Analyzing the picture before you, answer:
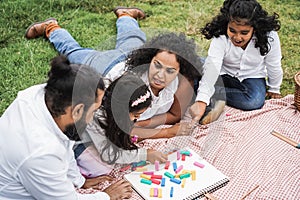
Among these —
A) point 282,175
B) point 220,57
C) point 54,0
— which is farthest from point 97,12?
point 282,175

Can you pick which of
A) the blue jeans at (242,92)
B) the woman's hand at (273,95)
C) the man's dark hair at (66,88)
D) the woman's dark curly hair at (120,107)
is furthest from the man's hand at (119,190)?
the woman's hand at (273,95)

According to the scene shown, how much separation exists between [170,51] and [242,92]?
1.87 ft

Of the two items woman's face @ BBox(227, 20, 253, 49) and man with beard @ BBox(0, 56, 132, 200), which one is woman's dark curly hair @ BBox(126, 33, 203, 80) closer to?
woman's face @ BBox(227, 20, 253, 49)

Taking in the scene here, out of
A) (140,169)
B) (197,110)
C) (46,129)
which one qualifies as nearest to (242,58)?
(197,110)

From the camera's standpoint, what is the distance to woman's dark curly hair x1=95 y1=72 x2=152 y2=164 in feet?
5.89

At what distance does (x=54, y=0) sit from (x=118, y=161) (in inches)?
78.8

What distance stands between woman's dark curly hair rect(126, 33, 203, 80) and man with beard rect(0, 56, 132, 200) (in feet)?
2.59

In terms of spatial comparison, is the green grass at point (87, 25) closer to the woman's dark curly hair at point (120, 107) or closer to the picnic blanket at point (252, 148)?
the picnic blanket at point (252, 148)

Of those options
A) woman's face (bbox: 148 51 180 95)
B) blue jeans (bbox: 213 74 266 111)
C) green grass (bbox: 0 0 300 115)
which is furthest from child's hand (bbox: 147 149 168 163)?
green grass (bbox: 0 0 300 115)

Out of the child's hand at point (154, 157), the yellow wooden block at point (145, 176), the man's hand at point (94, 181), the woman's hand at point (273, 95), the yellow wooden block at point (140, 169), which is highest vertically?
the woman's hand at point (273, 95)

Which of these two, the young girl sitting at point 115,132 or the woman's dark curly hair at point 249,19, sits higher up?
the woman's dark curly hair at point 249,19

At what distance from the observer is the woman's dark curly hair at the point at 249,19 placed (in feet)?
7.54

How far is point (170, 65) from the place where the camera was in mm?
2176

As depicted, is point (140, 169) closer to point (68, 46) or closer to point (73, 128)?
point (73, 128)
